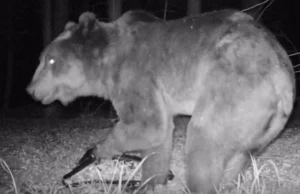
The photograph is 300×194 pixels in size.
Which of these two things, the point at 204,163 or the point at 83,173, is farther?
the point at 83,173

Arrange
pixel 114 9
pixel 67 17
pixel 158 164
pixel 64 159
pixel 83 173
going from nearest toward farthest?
pixel 158 164, pixel 83 173, pixel 64 159, pixel 114 9, pixel 67 17

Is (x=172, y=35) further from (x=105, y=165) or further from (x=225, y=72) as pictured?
(x=105, y=165)

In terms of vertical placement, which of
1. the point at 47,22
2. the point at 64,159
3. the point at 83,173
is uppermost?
the point at 47,22

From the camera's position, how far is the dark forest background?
39.4 ft

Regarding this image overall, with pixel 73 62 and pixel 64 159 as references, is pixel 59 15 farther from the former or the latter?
pixel 73 62

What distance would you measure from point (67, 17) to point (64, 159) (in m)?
7.33

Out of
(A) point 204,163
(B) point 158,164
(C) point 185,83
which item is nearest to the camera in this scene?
(A) point 204,163

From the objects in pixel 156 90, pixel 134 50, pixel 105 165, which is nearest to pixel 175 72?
pixel 156 90

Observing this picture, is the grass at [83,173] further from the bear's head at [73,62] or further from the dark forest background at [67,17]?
the dark forest background at [67,17]

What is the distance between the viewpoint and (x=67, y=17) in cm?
1313

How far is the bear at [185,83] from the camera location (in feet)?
13.2


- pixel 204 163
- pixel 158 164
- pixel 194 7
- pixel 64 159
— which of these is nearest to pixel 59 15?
pixel 194 7

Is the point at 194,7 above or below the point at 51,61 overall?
below

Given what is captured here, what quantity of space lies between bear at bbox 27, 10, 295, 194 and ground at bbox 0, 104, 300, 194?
0.41 metres
